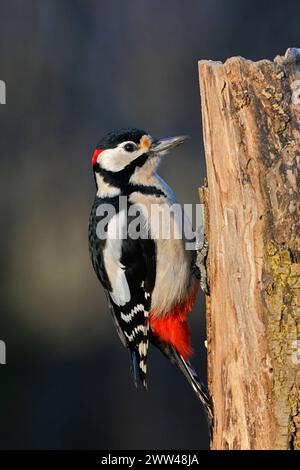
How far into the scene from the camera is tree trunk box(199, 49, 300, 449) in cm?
263

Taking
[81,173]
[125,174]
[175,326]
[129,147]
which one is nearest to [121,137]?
[129,147]

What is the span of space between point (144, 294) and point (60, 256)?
2.72 metres

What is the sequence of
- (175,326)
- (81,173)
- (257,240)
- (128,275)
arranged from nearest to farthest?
(257,240) < (128,275) < (175,326) < (81,173)

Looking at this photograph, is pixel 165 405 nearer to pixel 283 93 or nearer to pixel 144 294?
pixel 144 294

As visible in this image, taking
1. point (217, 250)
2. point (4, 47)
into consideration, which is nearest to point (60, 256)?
point (4, 47)

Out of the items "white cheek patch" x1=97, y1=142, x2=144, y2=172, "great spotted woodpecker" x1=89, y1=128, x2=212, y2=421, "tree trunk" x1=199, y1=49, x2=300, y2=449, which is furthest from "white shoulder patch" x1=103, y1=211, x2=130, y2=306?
"tree trunk" x1=199, y1=49, x2=300, y2=449

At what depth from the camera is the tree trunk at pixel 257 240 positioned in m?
2.63

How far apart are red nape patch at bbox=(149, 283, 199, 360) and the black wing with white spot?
7 cm

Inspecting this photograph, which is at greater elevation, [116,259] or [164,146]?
[164,146]

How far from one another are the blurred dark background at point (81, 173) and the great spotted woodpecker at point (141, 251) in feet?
7.33

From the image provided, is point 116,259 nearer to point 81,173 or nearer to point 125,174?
point 125,174

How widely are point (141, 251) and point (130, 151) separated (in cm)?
48

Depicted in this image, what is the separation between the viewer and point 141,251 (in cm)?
354

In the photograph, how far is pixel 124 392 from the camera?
5.94 m
